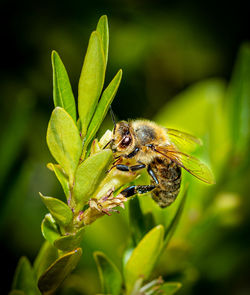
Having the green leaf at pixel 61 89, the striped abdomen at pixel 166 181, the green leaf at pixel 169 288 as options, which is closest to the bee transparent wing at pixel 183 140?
the striped abdomen at pixel 166 181

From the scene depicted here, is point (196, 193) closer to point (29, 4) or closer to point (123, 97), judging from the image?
point (123, 97)

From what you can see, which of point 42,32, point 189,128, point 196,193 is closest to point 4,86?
point 42,32

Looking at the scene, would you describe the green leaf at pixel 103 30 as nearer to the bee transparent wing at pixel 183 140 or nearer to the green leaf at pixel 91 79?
the green leaf at pixel 91 79

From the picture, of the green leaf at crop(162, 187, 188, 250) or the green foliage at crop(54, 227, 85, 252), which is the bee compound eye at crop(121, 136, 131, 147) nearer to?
the green leaf at crop(162, 187, 188, 250)

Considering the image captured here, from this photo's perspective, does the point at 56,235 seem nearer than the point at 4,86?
Yes

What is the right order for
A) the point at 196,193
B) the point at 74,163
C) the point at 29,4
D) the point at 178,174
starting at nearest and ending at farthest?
the point at 74,163, the point at 178,174, the point at 196,193, the point at 29,4
